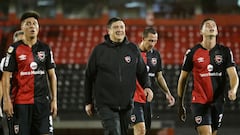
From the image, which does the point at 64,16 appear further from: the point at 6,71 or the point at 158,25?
the point at 6,71

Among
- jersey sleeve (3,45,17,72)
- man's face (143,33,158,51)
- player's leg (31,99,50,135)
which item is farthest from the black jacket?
man's face (143,33,158,51)

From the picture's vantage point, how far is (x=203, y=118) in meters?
5.71

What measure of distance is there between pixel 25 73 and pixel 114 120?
100cm

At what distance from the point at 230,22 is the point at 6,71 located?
955cm

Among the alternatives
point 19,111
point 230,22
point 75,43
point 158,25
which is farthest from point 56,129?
point 230,22

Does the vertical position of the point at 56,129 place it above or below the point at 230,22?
below

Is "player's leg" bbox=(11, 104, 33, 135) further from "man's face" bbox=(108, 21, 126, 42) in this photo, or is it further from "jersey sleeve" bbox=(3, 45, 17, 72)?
"man's face" bbox=(108, 21, 126, 42)

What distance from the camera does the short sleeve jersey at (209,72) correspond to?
578 cm

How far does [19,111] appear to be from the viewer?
16.9 feet

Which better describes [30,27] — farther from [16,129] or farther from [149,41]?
[149,41]

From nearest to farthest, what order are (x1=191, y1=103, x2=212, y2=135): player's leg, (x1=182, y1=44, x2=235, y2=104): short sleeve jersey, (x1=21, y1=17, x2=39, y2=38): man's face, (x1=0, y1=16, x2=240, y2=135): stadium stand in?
1. (x1=21, y1=17, x2=39, y2=38): man's face
2. (x1=191, y1=103, x2=212, y2=135): player's leg
3. (x1=182, y1=44, x2=235, y2=104): short sleeve jersey
4. (x1=0, y1=16, x2=240, y2=135): stadium stand

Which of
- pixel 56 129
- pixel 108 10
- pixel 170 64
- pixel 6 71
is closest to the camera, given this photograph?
pixel 6 71

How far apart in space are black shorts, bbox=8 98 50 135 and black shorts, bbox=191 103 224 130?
166 centimetres

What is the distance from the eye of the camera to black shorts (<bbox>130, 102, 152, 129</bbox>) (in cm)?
625
